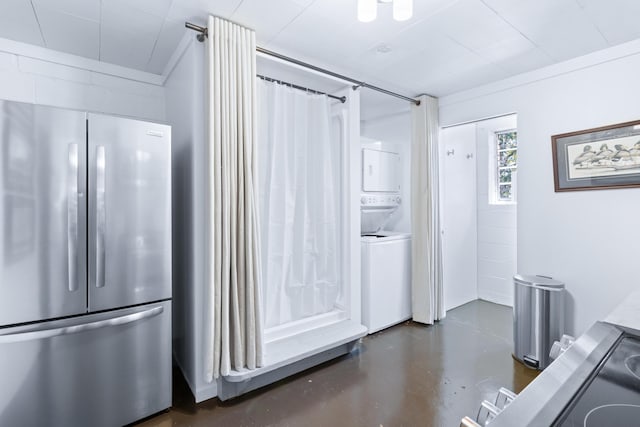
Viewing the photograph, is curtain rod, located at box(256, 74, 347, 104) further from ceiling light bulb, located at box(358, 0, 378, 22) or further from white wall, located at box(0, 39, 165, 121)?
ceiling light bulb, located at box(358, 0, 378, 22)

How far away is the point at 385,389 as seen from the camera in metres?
2.24

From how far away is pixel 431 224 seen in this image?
11.3ft

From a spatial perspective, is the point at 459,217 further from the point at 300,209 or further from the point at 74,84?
the point at 74,84

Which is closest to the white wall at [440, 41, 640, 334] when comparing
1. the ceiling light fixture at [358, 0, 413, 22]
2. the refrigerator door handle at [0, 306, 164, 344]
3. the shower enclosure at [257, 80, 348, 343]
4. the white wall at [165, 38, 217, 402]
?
the shower enclosure at [257, 80, 348, 343]

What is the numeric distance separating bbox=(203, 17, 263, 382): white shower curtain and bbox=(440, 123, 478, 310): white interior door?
258 cm

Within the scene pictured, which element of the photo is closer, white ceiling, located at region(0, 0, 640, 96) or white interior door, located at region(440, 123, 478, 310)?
white ceiling, located at region(0, 0, 640, 96)

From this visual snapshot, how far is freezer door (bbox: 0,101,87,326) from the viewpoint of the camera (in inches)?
60.1

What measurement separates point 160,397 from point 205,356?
0.38 meters

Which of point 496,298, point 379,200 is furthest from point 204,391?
point 496,298

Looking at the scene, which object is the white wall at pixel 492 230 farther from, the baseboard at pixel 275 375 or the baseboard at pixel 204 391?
the baseboard at pixel 204 391

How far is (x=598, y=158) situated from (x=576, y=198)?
1.16ft

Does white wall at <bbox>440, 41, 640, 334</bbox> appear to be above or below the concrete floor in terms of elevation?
above

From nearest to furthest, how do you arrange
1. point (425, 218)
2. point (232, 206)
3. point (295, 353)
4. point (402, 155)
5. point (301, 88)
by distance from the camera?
point (232, 206) → point (295, 353) → point (301, 88) → point (425, 218) → point (402, 155)

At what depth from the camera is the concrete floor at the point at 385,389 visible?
1924 millimetres
